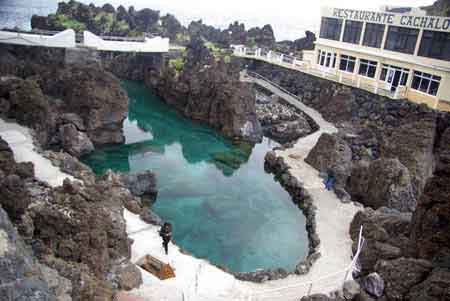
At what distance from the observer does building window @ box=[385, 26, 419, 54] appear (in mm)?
34188

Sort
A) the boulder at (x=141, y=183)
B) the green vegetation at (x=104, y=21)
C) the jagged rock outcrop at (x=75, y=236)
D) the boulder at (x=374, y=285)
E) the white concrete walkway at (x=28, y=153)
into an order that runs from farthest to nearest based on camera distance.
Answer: the green vegetation at (x=104, y=21) → the boulder at (x=141, y=183) → the white concrete walkway at (x=28, y=153) → the boulder at (x=374, y=285) → the jagged rock outcrop at (x=75, y=236)

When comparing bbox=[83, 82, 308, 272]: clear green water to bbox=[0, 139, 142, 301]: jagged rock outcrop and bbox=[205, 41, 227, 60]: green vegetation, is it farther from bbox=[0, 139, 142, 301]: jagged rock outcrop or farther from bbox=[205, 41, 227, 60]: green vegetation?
bbox=[205, 41, 227, 60]: green vegetation

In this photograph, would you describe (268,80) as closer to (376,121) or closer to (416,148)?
(376,121)

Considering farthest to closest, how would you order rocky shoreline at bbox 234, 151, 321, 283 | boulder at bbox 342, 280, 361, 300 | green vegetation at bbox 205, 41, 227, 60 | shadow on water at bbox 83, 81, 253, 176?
green vegetation at bbox 205, 41, 227, 60
shadow on water at bbox 83, 81, 253, 176
rocky shoreline at bbox 234, 151, 321, 283
boulder at bbox 342, 280, 361, 300

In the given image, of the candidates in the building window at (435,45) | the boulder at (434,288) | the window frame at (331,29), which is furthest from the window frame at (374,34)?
the boulder at (434,288)

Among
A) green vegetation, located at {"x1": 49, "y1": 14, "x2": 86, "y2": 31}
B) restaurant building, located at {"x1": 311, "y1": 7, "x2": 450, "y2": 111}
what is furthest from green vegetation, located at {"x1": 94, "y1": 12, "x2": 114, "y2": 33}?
restaurant building, located at {"x1": 311, "y1": 7, "x2": 450, "y2": 111}

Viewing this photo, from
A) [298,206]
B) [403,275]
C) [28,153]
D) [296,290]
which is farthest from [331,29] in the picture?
[403,275]

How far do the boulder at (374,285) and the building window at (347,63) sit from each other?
30.1 metres

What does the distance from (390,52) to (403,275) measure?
28075 millimetres

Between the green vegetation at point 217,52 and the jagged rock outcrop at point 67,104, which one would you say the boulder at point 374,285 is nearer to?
the jagged rock outcrop at point 67,104

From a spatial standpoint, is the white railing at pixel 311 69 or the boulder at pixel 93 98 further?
the white railing at pixel 311 69

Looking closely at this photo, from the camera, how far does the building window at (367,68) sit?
125ft

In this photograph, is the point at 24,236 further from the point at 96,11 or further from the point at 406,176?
the point at 96,11

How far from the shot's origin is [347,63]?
4066 cm
